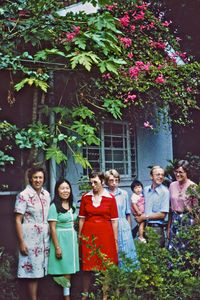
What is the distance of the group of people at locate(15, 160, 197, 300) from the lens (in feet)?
16.8

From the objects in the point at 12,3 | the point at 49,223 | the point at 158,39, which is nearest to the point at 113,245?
the point at 49,223

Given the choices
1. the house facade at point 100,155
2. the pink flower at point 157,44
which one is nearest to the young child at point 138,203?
the house facade at point 100,155

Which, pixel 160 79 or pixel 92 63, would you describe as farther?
pixel 160 79

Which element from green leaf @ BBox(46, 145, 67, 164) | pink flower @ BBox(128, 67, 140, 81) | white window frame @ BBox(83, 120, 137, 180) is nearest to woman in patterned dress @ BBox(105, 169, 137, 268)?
green leaf @ BBox(46, 145, 67, 164)

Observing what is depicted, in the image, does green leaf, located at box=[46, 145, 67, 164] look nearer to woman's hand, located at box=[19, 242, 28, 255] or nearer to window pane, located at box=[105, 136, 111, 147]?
woman's hand, located at box=[19, 242, 28, 255]

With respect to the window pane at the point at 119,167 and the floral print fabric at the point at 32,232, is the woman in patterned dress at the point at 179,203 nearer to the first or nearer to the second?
the floral print fabric at the point at 32,232

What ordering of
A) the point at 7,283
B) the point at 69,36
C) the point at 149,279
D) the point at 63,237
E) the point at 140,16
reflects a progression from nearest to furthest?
the point at 149,279 → the point at 63,237 → the point at 7,283 → the point at 69,36 → the point at 140,16

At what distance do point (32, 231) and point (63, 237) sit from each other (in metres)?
0.46

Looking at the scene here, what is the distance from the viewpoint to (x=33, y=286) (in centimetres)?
516

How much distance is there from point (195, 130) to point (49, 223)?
8.66 metres

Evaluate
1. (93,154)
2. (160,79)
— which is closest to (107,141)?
(93,154)

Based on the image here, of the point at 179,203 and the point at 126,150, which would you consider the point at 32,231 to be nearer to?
the point at 179,203

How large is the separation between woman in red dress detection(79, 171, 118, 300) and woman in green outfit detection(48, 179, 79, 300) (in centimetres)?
16

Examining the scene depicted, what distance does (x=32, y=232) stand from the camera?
5.12 metres
